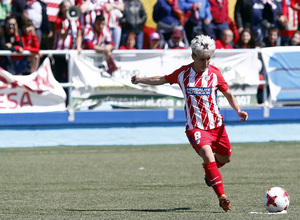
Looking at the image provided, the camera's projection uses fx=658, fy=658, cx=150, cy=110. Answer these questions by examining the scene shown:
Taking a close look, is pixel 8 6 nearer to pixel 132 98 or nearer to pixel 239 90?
pixel 132 98

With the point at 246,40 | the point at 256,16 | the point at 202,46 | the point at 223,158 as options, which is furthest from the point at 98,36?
the point at 202,46

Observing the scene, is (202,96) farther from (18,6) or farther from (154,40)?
(18,6)

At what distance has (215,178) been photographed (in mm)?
6590

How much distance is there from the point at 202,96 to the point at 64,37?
298 inches

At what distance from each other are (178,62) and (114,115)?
1783 mm

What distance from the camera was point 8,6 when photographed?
1426cm

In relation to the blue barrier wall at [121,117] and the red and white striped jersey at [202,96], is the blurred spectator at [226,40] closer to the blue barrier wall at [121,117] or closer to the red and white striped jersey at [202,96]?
the blue barrier wall at [121,117]

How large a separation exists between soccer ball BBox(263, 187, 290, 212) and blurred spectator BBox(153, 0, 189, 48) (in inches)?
364

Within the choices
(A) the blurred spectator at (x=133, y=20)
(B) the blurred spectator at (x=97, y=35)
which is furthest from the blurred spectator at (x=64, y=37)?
(A) the blurred spectator at (x=133, y=20)

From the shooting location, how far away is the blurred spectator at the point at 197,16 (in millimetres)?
15294

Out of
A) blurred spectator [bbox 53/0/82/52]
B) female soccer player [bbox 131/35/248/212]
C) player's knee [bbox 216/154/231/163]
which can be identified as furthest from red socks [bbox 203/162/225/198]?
blurred spectator [bbox 53/0/82/52]

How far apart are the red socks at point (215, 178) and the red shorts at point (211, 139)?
0.89 feet

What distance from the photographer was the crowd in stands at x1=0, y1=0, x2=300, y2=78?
13766 mm

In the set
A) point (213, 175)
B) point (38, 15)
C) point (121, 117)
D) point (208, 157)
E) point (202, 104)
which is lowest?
point (121, 117)
